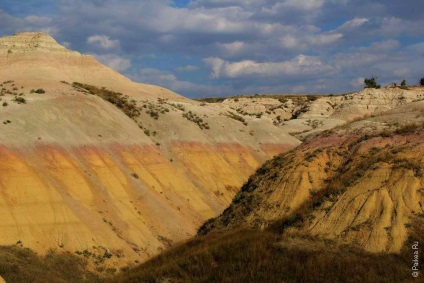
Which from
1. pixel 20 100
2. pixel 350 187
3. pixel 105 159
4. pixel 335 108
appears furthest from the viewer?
pixel 335 108

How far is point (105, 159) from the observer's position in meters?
39.3

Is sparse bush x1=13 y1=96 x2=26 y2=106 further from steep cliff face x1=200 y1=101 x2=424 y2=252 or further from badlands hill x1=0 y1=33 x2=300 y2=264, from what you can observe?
steep cliff face x1=200 y1=101 x2=424 y2=252

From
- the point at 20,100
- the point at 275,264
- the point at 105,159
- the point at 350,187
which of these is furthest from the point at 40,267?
the point at 20,100

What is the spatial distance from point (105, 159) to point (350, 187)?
800 inches

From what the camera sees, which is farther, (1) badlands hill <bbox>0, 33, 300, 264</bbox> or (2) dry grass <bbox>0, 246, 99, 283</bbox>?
(1) badlands hill <bbox>0, 33, 300, 264</bbox>

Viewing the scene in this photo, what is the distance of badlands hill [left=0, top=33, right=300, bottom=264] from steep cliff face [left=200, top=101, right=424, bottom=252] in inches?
251

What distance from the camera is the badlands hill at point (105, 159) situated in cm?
3073

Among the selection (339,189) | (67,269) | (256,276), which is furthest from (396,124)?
(67,269)

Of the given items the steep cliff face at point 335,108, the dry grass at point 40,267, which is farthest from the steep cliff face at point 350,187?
the steep cliff face at point 335,108

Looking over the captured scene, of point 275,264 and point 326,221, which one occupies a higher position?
point 326,221

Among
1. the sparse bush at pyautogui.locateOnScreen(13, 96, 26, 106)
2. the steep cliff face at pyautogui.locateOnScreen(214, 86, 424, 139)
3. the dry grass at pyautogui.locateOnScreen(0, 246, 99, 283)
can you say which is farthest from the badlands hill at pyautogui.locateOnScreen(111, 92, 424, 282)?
the steep cliff face at pyautogui.locateOnScreen(214, 86, 424, 139)

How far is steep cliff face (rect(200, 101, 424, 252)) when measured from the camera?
21.9 metres

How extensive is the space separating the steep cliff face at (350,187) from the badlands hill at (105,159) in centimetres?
636

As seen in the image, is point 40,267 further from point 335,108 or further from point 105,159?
point 335,108
